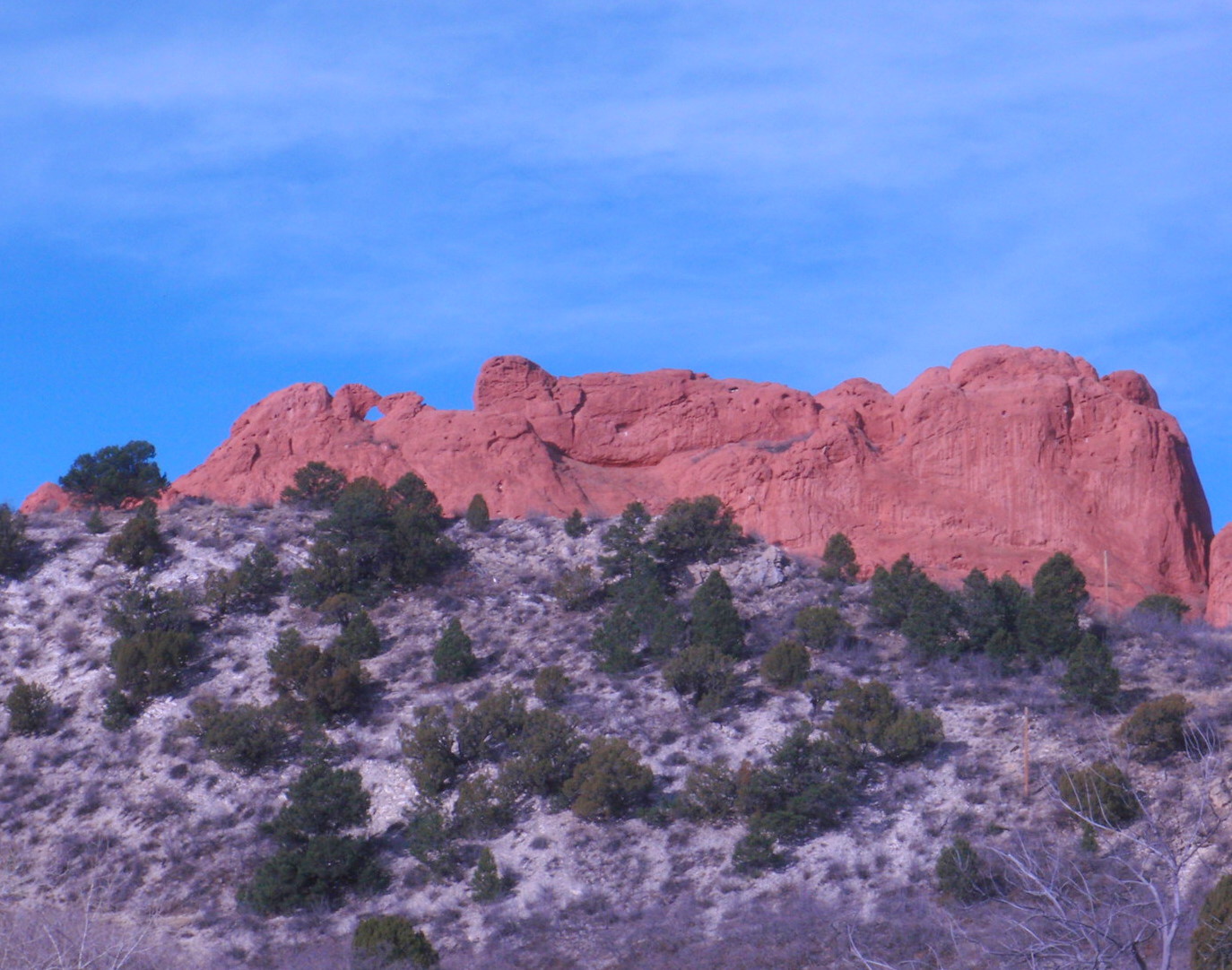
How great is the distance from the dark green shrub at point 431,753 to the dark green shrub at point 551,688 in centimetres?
226

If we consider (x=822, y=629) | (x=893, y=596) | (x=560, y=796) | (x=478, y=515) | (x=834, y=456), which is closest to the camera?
(x=560, y=796)

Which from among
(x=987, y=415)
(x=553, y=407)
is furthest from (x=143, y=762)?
(x=987, y=415)

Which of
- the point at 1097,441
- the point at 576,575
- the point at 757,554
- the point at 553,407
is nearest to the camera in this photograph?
the point at 576,575

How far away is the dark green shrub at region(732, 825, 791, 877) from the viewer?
23.7 meters

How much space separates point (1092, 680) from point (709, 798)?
8546 mm

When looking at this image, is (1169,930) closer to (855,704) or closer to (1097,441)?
(855,704)

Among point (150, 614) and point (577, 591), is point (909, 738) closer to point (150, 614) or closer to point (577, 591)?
point (577, 591)

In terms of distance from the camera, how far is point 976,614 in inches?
1242

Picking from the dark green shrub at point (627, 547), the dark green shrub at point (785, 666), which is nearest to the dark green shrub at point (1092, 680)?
the dark green shrub at point (785, 666)

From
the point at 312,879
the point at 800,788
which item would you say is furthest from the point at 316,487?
the point at 800,788

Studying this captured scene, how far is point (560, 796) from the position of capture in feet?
86.2

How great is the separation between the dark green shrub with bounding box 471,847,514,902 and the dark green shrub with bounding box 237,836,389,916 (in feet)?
6.08

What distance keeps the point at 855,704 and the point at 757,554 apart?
1105 cm

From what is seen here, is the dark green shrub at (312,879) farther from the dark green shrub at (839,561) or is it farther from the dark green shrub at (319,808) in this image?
the dark green shrub at (839,561)
